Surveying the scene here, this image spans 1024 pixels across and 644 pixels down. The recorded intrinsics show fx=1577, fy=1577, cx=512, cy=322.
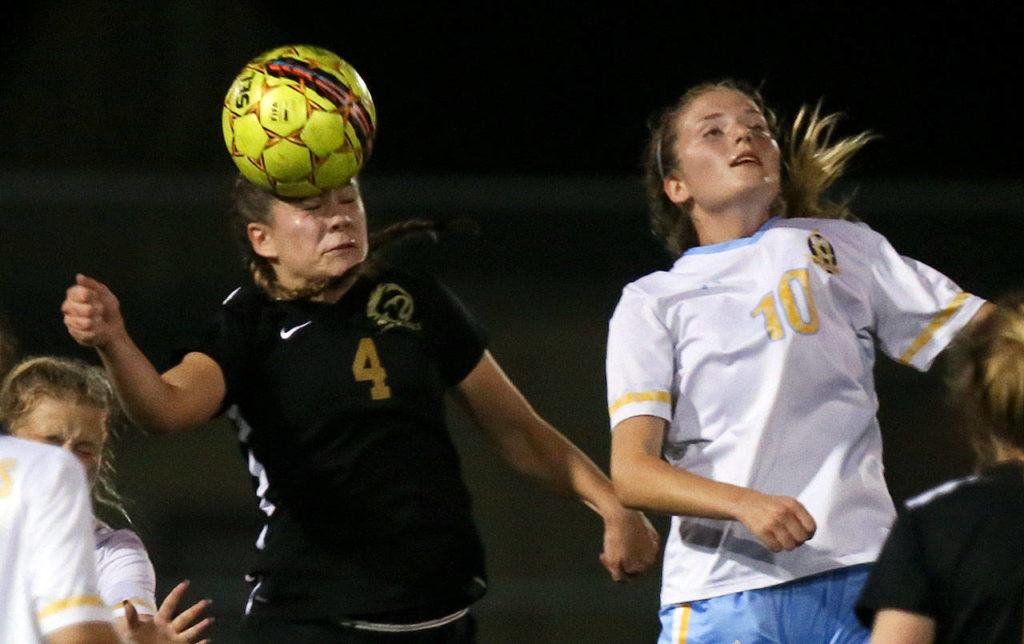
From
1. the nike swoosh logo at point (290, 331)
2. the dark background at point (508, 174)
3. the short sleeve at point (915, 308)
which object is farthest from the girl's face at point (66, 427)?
the dark background at point (508, 174)

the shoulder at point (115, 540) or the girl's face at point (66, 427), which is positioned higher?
the girl's face at point (66, 427)

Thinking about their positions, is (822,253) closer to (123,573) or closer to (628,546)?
(628,546)

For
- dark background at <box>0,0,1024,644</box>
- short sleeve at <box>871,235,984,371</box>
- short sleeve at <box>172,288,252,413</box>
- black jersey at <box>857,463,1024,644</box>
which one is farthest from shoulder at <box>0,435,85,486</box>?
dark background at <box>0,0,1024,644</box>

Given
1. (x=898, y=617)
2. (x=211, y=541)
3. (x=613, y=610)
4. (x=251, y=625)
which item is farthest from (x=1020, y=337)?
(x=211, y=541)

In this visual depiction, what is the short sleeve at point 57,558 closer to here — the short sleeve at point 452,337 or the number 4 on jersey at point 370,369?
the number 4 on jersey at point 370,369

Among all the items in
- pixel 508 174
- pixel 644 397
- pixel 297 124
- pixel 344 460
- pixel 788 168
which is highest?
pixel 297 124

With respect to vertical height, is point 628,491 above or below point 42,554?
below

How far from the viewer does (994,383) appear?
86.4 inches

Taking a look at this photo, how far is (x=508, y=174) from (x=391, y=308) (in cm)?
644

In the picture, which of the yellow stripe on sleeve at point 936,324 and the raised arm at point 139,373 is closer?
the raised arm at point 139,373

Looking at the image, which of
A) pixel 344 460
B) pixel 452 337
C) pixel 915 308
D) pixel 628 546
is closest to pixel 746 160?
pixel 915 308

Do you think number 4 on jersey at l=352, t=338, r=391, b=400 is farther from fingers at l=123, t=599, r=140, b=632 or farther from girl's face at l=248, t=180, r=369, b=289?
fingers at l=123, t=599, r=140, b=632

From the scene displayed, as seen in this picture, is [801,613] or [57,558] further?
[801,613]

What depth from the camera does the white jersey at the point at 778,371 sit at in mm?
3158
